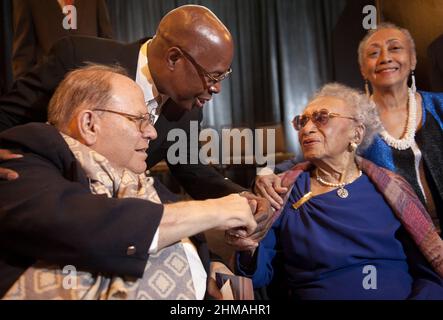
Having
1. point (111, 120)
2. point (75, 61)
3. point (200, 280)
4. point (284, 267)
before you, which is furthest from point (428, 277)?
point (75, 61)

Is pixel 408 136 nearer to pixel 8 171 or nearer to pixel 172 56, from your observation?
pixel 172 56

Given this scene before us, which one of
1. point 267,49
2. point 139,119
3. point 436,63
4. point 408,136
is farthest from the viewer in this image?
point 267,49

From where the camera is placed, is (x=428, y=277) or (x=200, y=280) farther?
(x=428, y=277)

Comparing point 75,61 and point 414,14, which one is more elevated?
point 414,14

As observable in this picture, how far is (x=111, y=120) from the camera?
133cm

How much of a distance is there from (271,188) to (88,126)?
2.92 feet

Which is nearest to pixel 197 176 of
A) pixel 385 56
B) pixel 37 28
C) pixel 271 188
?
pixel 271 188

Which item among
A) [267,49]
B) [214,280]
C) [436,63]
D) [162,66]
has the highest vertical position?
[267,49]

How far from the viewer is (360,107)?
209 centimetres

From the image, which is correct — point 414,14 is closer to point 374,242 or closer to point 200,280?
point 374,242

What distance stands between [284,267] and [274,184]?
0.36m
